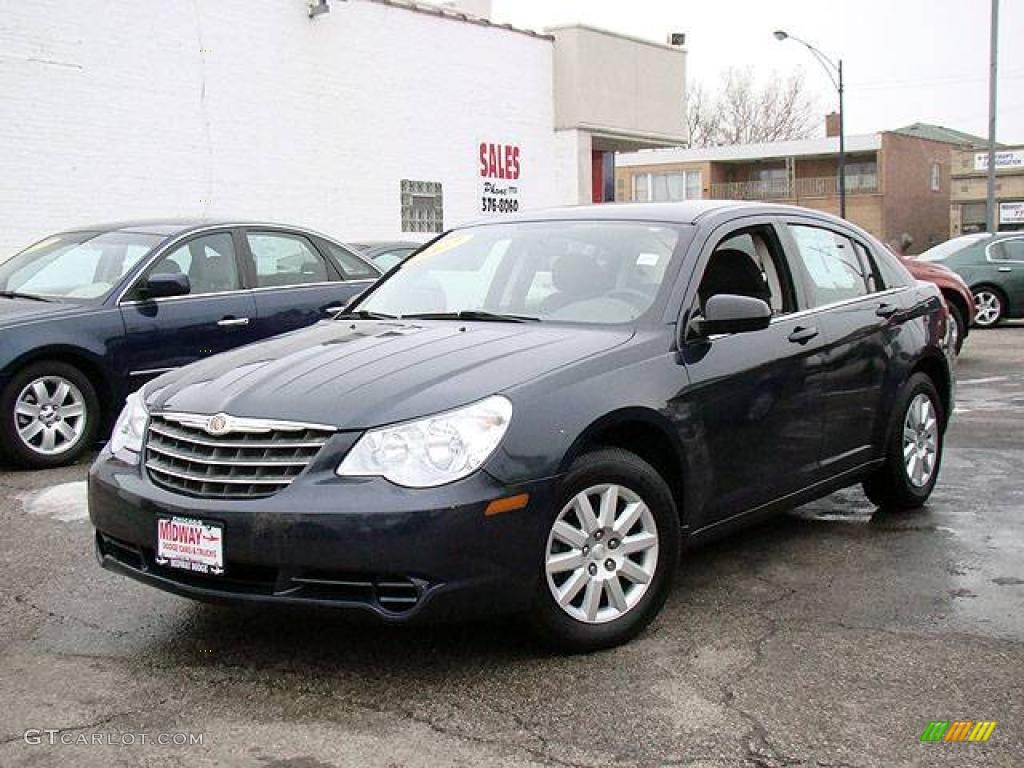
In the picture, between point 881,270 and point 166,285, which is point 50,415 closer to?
point 166,285

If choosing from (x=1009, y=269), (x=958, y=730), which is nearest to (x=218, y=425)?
(x=958, y=730)

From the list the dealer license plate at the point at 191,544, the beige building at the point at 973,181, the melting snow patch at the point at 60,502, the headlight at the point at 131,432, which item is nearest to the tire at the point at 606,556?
the dealer license plate at the point at 191,544

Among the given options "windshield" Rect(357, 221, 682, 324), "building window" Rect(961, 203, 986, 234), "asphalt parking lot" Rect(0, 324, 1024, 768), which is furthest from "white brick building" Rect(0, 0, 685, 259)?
"building window" Rect(961, 203, 986, 234)

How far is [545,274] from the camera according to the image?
16.7 feet

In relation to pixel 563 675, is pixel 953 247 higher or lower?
higher

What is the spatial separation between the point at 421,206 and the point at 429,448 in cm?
1609

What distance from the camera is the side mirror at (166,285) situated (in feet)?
26.2

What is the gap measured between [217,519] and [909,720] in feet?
7.14

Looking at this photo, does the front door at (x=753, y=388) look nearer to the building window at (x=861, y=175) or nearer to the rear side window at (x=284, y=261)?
the rear side window at (x=284, y=261)

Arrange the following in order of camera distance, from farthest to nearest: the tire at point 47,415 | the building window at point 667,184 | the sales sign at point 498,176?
the building window at point 667,184 < the sales sign at point 498,176 < the tire at point 47,415

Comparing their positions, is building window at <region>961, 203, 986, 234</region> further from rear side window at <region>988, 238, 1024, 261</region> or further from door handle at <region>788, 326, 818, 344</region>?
door handle at <region>788, 326, 818, 344</region>

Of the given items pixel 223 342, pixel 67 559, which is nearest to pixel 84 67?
pixel 223 342

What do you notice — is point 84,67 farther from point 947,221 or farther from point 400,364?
point 947,221

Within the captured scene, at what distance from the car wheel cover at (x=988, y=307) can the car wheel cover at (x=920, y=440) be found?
13309 mm
